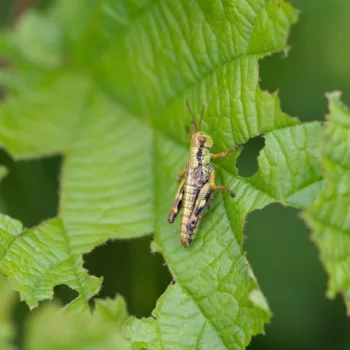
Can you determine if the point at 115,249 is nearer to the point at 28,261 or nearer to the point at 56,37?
the point at 28,261

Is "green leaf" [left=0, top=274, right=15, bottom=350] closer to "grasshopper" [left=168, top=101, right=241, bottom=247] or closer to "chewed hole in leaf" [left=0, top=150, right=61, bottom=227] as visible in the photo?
"grasshopper" [left=168, top=101, right=241, bottom=247]

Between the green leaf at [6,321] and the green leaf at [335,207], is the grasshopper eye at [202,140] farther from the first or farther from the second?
the green leaf at [6,321]

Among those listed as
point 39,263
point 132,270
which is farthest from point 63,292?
point 132,270

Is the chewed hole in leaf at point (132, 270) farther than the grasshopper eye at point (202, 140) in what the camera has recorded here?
Yes

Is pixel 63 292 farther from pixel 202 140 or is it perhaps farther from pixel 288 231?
pixel 288 231

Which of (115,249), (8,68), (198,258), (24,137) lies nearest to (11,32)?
(8,68)

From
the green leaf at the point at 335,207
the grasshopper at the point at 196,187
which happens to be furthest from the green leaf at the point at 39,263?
the green leaf at the point at 335,207

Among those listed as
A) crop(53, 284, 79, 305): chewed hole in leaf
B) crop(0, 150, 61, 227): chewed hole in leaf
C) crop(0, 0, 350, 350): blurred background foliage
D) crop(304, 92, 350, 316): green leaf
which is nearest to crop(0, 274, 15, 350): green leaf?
crop(53, 284, 79, 305): chewed hole in leaf
